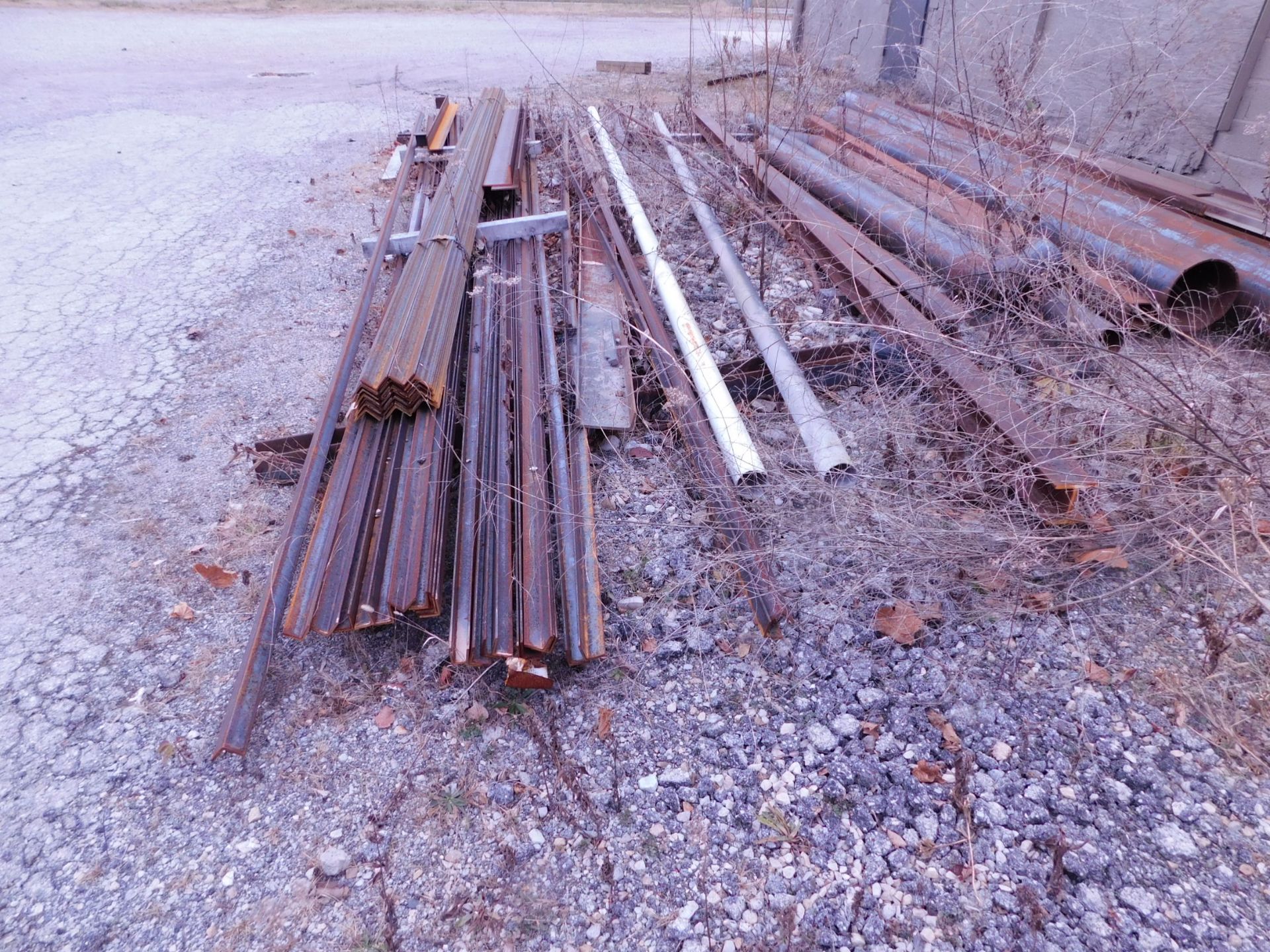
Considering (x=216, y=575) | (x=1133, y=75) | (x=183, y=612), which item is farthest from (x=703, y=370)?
(x=1133, y=75)

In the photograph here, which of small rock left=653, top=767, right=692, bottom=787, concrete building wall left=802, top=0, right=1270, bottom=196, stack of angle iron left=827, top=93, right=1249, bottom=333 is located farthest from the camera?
concrete building wall left=802, top=0, right=1270, bottom=196

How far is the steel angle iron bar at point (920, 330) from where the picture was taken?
219 centimetres

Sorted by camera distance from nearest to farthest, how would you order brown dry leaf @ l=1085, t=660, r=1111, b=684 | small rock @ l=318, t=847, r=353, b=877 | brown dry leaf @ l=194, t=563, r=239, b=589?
small rock @ l=318, t=847, r=353, b=877
brown dry leaf @ l=1085, t=660, r=1111, b=684
brown dry leaf @ l=194, t=563, r=239, b=589

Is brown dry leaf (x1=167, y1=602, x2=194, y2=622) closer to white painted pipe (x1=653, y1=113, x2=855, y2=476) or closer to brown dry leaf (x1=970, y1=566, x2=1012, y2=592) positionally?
white painted pipe (x1=653, y1=113, x2=855, y2=476)

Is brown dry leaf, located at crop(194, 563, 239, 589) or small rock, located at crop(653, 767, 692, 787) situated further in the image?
brown dry leaf, located at crop(194, 563, 239, 589)

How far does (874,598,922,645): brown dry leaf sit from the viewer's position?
2037mm

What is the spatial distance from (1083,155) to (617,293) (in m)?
2.24

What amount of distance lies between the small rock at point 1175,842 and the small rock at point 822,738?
695mm

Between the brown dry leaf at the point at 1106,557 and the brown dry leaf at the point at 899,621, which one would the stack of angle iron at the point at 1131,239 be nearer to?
the brown dry leaf at the point at 1106,557

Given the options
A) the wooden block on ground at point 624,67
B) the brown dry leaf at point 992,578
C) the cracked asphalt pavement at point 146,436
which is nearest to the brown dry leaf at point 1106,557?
the brown dry leaf at point 992,578

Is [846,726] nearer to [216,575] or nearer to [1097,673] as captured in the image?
[1097,673]

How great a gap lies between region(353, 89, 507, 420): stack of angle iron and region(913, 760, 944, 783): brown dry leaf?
1811 mm

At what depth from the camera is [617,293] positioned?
350cm

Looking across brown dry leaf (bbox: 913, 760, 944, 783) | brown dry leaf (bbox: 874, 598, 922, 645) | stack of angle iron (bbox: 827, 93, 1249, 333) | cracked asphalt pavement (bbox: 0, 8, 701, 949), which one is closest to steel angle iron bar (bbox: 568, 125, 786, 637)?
brown dry leaf (bbox: 874, 598, 922, 645)
